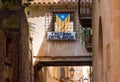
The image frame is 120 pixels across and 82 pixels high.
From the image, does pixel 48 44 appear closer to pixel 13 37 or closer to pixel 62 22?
pixel 62 22

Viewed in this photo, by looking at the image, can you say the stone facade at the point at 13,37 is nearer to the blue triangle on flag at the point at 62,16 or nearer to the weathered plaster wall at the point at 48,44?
the weathered plaster wall at the point at 48,44

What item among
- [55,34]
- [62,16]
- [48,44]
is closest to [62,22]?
[62,16]

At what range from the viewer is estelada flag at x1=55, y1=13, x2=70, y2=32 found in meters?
26.4

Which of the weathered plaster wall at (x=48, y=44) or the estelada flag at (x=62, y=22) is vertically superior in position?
the estelada flag at (x=62, y=22)

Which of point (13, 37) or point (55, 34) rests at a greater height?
point (13, 37)

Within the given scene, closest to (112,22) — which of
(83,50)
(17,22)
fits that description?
(17,22)

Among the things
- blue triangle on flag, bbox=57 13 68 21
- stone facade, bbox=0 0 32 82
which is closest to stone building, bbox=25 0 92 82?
blue triangle on flag, bbox=57 13 68 21

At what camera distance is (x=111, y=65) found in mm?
10312

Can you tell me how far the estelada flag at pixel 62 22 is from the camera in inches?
1038

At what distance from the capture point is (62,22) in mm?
26531

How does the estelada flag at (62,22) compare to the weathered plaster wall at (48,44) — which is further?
the estelada flag at (62,22)

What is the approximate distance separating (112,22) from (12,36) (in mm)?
8438

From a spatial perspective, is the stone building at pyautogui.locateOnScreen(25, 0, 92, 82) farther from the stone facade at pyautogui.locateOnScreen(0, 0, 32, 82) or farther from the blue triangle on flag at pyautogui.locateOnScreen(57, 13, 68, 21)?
the stone facade at pyautogui.locateOnScreen(0, 0, 32, 82)

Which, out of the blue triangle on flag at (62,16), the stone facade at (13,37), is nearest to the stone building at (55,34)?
the blue triangle on flag at (62,16)
